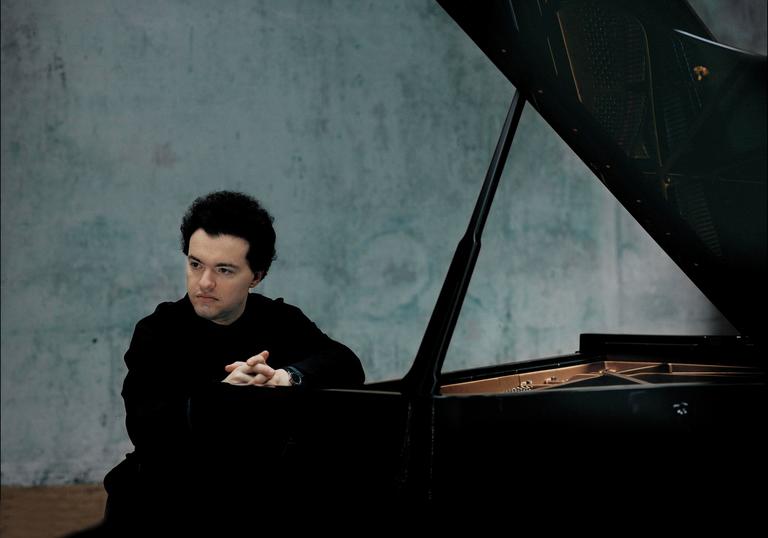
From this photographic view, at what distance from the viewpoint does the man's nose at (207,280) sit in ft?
5.55

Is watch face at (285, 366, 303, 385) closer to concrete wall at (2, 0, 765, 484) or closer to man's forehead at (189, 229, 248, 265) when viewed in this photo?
man's forehead at (189, 229, 248, 265)

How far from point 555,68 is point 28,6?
3.29 meters

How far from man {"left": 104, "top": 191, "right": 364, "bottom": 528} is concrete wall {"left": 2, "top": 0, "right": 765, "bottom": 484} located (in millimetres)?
2026

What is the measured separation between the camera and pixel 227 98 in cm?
393

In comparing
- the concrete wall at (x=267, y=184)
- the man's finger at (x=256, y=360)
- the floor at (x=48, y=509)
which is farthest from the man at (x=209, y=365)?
the concrete wall at (x=267, y=184)

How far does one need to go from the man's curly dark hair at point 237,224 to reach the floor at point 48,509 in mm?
2010

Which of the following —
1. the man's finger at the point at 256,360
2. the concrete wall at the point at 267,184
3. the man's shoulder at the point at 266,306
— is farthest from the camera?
the concrete wall at the point at 267,184

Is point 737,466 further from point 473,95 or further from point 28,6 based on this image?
point 28,6

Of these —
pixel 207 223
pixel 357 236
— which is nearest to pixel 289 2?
pixel 357 236

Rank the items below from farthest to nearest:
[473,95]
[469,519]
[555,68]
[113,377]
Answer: [473,95]
[113,377]
[555,68]
[469,519]

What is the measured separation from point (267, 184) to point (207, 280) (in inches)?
91.3

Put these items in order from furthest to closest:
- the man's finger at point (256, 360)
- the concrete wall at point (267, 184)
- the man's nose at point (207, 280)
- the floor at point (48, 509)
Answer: the concrete wall at point (267, 184), the floor at point (48, 509), the man's nose at point (207, 280), the man's finger at point (256, 360)

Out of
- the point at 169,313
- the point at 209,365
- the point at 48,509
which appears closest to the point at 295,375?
the point at 209,365

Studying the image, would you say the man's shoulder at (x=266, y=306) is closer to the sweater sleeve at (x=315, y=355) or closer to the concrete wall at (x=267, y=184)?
the sweater sleeve at (x=315, y=355)
